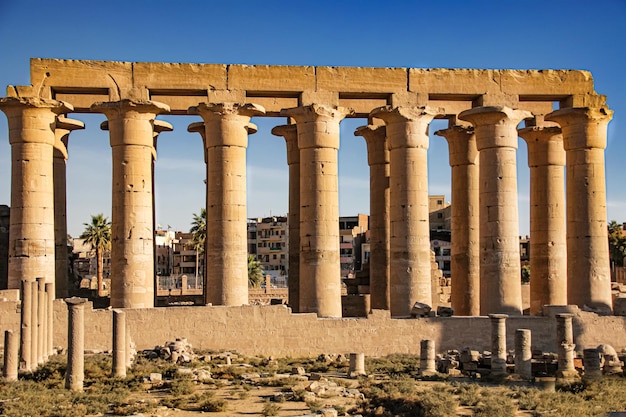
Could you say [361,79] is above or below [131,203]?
above

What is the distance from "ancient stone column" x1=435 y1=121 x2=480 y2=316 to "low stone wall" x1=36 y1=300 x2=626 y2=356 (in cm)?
546

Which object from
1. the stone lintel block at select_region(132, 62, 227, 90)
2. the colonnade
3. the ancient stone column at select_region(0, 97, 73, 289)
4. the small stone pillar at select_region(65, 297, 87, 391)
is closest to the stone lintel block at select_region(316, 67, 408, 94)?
the colonnade

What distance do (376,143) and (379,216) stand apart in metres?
3.17

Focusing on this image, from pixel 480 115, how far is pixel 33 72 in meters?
16.8

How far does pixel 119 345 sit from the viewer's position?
24234 millimetres

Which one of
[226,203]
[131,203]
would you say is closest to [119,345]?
[131,203]

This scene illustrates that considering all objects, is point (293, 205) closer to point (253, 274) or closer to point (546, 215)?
point (546, 215)

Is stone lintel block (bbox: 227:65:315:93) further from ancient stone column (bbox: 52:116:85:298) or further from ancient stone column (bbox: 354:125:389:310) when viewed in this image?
ancient stone column (bbox: 52:116:85:298)

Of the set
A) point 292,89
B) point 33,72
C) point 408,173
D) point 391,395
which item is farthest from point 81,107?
point 391,395

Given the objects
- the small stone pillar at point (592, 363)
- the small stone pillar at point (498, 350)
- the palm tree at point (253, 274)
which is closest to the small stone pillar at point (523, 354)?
the small stone pillar at point (498, 350)

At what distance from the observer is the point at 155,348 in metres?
28.0

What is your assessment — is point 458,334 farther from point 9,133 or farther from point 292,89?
point 9,133

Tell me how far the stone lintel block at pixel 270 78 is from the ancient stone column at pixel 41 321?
1080 centimetres

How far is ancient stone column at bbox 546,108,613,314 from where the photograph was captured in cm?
3309
